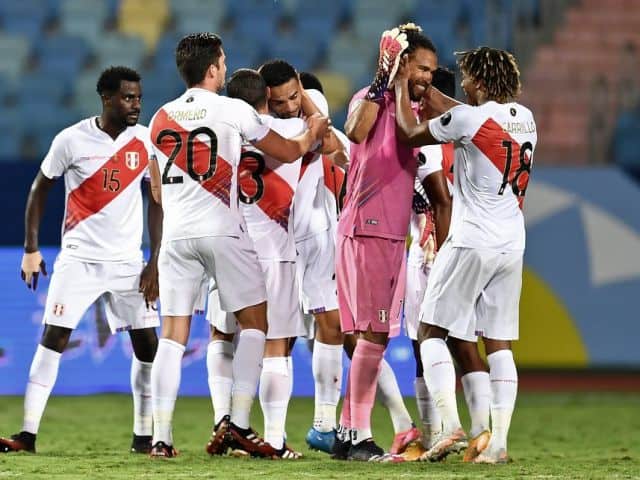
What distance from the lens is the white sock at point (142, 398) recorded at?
24.6 ft

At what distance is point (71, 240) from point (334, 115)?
23.9ft

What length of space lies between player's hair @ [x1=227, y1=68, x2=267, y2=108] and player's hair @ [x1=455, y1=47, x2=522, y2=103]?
1.14 m

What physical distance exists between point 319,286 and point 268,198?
611 mm

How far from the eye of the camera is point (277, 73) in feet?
23.2

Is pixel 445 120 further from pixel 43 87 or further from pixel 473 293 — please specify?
pixel 43 87

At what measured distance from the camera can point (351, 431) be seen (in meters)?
6.81

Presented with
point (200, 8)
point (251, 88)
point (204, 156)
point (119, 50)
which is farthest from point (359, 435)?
point (200, 8)

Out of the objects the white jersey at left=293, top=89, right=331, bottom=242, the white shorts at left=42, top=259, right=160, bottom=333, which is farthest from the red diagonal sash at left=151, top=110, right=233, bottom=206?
the white shorts at left=42, top=259, right=160, bottom=333

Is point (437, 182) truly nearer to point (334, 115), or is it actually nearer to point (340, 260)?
point (340, 260)

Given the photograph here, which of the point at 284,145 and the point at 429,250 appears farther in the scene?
the point at 429,250

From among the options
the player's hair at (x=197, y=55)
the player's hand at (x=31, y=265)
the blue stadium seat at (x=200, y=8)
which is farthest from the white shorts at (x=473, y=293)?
the blue stadium seat at (x=200, y=8)

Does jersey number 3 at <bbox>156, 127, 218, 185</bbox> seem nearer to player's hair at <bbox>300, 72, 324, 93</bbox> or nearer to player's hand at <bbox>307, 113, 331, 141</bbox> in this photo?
player's hand at <bbox>307, 113, 331, 141</bbox>

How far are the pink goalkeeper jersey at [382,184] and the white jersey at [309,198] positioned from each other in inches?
24.1

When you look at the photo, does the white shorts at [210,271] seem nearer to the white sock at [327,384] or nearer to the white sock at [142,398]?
the white sock at [327,384]
